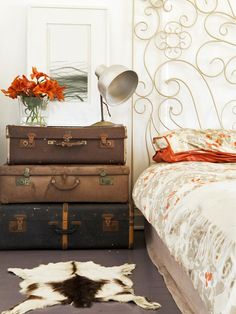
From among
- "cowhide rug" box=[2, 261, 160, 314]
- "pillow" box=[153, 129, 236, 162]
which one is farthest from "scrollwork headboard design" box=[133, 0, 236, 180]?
"cowhide rug" box=[2, 261, 160, 314]

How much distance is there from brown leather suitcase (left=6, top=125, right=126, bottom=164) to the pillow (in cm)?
25

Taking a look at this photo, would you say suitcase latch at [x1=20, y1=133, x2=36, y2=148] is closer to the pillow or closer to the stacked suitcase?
the stacked suitcase

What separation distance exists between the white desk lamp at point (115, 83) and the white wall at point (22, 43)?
0.44 m

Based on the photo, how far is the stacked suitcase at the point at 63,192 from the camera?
2564 millimetres

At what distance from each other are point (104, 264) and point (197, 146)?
0.82 metres

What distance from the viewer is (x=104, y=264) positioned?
233 cm

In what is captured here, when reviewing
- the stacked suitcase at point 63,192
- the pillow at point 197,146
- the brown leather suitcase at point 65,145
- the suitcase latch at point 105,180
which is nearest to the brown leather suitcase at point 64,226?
the stacked suitcase at point 63,192

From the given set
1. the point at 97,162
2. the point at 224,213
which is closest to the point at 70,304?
the point at 224,213

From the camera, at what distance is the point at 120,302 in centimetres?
181

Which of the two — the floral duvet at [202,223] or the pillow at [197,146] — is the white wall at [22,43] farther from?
the floral duvet at [202,223]

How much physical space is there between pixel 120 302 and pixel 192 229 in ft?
2.08

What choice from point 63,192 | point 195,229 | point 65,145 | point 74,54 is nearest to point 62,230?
point 63,192

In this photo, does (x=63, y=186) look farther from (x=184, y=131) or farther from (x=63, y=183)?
(x=184, y=131)

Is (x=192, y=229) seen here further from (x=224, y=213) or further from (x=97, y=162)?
(x=97, y=162)
